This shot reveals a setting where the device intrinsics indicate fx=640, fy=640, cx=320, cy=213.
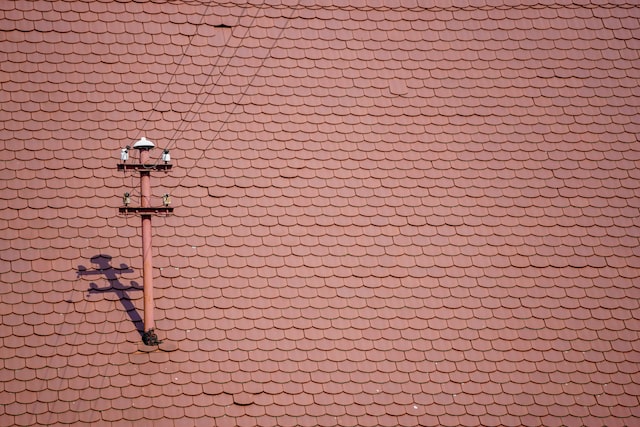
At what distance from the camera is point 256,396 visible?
6.71m

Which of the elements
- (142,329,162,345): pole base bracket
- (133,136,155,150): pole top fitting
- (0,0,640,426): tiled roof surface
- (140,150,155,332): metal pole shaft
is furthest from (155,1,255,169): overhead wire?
(142,329,162,345): pole base bracket

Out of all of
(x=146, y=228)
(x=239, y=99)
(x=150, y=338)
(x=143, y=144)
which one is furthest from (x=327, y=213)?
(x=150, y=338)

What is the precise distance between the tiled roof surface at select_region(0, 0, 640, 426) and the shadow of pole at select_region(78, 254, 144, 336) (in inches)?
0.9

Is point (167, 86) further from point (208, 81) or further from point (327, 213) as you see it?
point (327, 213)

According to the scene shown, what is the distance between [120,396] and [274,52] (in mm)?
4453

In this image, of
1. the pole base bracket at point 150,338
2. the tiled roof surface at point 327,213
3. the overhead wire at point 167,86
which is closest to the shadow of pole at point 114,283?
the tiled roof surface at point 327,213

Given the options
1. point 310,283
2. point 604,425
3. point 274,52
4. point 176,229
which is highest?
point 274,52

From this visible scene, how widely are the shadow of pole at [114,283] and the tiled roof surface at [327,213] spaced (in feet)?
0.07

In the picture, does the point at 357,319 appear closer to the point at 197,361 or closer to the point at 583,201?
the point at 197,361

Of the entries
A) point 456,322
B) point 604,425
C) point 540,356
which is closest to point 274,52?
point 456,322

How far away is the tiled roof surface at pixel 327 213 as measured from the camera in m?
6.79

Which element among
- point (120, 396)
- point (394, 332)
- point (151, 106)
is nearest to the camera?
point (120, 396)

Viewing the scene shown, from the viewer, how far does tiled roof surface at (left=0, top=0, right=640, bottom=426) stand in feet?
22.3

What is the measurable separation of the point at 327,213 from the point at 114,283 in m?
2.53
